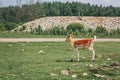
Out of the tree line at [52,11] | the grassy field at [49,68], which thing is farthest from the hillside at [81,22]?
the tree line at [52,11]

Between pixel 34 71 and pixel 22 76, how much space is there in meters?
0.88

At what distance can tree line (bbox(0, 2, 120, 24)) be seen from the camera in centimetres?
8556

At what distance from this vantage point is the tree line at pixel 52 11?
Result: 85.6 m

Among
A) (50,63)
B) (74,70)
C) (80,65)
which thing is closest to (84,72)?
(74,70)

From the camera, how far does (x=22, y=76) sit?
11.8 m

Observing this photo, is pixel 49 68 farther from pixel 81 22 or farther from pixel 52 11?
pixel 52 11

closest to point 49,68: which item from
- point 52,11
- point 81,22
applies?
point 81,22

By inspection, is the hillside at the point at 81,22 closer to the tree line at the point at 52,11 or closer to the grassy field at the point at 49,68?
the grassy field at the point at 49,68

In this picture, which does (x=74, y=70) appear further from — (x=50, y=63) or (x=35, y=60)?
(x=35, y=60)

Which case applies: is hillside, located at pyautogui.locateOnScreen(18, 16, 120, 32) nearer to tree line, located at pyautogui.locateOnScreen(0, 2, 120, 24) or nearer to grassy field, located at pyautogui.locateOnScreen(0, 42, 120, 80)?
grassy field, located at pyautogui.locateOnScreen(0, 42, 120, 80)

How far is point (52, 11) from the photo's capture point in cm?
9569

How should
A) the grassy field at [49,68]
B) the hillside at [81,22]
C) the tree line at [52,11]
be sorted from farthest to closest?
the tree line at [52,11], the hillside at [81,22], the grassy field at [49,68]

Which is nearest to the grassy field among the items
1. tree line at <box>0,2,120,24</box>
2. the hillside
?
the hillside

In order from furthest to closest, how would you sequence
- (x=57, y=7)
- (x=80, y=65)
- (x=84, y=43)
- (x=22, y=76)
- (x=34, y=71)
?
(x=57, y=7) → (x=84, y=43) → (x=80, y=65) → (x=34, y=71) → (x=22, y=76)
